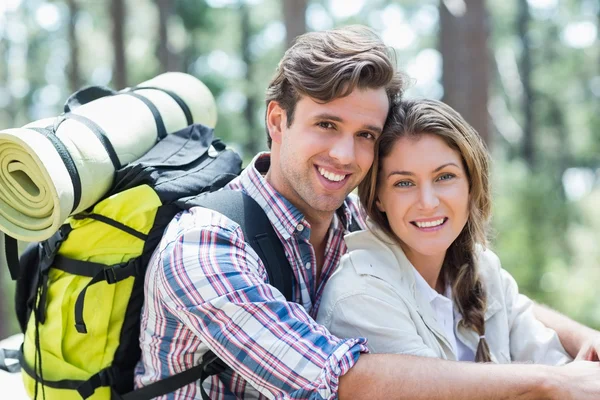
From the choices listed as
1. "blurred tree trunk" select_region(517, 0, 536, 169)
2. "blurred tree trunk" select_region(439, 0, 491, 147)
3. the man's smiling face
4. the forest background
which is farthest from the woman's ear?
"blurred tree trunk" select_region(517, 0, 536, 169)

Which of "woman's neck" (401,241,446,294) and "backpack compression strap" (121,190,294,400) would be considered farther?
"woman's neck" (401,241,446,294)

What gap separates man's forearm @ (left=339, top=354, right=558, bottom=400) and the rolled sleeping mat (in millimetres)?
1025

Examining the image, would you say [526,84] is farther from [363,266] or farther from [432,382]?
[432,382]

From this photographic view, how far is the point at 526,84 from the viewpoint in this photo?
891 inches

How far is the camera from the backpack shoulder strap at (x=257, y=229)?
2264 millimetres

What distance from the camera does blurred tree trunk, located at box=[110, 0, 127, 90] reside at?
10680 mm

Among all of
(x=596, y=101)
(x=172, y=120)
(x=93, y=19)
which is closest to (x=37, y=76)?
(x=93, y=19)

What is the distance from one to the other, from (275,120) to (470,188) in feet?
2.70

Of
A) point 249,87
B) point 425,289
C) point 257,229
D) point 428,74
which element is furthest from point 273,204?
point 428,74

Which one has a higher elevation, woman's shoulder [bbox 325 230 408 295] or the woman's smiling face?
the woman's smiling face

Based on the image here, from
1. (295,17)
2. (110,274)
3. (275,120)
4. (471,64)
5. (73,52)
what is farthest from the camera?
(73,52)

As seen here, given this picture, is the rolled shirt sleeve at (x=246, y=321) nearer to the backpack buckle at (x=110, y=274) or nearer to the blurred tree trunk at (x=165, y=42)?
the backpack buckle at (x=110, y=274)

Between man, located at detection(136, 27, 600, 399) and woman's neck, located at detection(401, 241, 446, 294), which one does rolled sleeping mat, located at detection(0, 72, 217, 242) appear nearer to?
man, located at detection(136, 27, 600, 399)

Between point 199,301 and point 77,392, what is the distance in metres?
0.64
